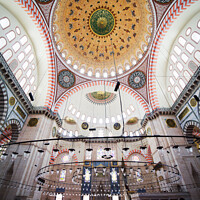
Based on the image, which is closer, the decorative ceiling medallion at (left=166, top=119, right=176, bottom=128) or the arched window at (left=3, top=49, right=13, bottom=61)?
the arched window at (left=3, top=49, right=13, bottom=61)

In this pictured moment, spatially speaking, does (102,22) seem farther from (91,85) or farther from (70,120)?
(70,120)

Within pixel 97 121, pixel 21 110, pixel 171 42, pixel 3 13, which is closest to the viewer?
pixel 3 13

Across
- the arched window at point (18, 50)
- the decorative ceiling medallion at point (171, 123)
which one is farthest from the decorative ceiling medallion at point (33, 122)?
the decorative ceiling medallion at point (171, 123)

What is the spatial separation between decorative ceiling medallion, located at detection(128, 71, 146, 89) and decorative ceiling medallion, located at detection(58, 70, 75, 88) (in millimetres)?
6305

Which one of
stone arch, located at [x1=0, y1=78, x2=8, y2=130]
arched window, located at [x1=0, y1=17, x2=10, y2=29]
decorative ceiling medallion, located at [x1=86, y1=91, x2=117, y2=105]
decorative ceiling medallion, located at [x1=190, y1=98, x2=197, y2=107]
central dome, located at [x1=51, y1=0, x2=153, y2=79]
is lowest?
stone arch, located at [x1=0, y1=78, x2=8, y2=130]

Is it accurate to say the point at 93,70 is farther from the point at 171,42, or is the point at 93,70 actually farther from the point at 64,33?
the point at 171,42

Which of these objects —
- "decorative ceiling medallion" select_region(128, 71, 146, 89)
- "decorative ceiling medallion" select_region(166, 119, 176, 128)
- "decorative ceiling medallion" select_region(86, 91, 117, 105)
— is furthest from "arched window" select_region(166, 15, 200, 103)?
"decorative ceiling medallion" select_region(86, 91, 117, 105)

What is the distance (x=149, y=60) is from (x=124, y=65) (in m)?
2.94

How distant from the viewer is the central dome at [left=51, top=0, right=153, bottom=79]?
42.2 ft

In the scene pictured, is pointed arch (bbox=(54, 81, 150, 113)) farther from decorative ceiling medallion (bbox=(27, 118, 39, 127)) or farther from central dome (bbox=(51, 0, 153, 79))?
decorative ceiling medallion (bbox=(27, 118, 39, 127))

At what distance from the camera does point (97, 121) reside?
18875mm

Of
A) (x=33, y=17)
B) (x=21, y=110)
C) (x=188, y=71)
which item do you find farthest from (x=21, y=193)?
(x=188, y=71)

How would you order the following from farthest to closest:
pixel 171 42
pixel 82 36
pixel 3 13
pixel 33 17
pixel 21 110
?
pixel 82 36
pixel 171 42
pixel 21 110
pixel 33 17
pixel 3 13

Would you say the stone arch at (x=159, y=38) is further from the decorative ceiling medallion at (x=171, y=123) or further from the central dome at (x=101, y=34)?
the decorative ceiling medallion at (x=171, y=123)
